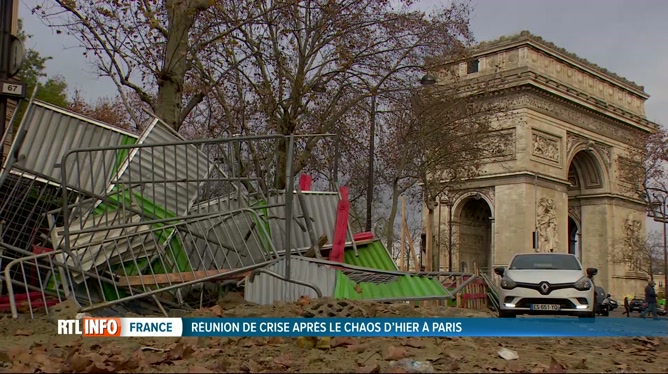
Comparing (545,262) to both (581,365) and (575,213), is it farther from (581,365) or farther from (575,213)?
(575,213)

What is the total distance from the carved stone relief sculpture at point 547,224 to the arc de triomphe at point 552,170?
0.07 metres

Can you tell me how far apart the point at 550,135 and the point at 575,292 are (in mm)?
35686

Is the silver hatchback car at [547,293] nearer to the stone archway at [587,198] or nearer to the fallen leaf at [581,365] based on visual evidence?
the fallen leaf at [581,365]

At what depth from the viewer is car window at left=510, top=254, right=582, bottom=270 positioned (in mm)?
13938

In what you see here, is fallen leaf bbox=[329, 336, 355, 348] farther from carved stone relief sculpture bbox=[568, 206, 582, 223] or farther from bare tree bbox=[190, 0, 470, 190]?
carved stone relief sculpture bbox=[568, 206, 582, 223]

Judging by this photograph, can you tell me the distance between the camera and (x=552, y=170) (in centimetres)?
4606

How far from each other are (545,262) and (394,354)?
9966 millimetres

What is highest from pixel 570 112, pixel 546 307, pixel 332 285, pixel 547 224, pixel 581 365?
pixel 570 112

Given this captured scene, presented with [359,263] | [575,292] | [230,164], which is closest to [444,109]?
[575,292]

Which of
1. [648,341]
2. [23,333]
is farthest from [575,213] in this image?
[23,333]

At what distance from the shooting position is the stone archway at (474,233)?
5047cm

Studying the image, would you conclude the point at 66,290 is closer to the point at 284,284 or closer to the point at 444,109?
the point at 284,284

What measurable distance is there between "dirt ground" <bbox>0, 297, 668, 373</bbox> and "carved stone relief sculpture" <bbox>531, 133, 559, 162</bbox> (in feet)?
129

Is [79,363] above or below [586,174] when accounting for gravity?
below
